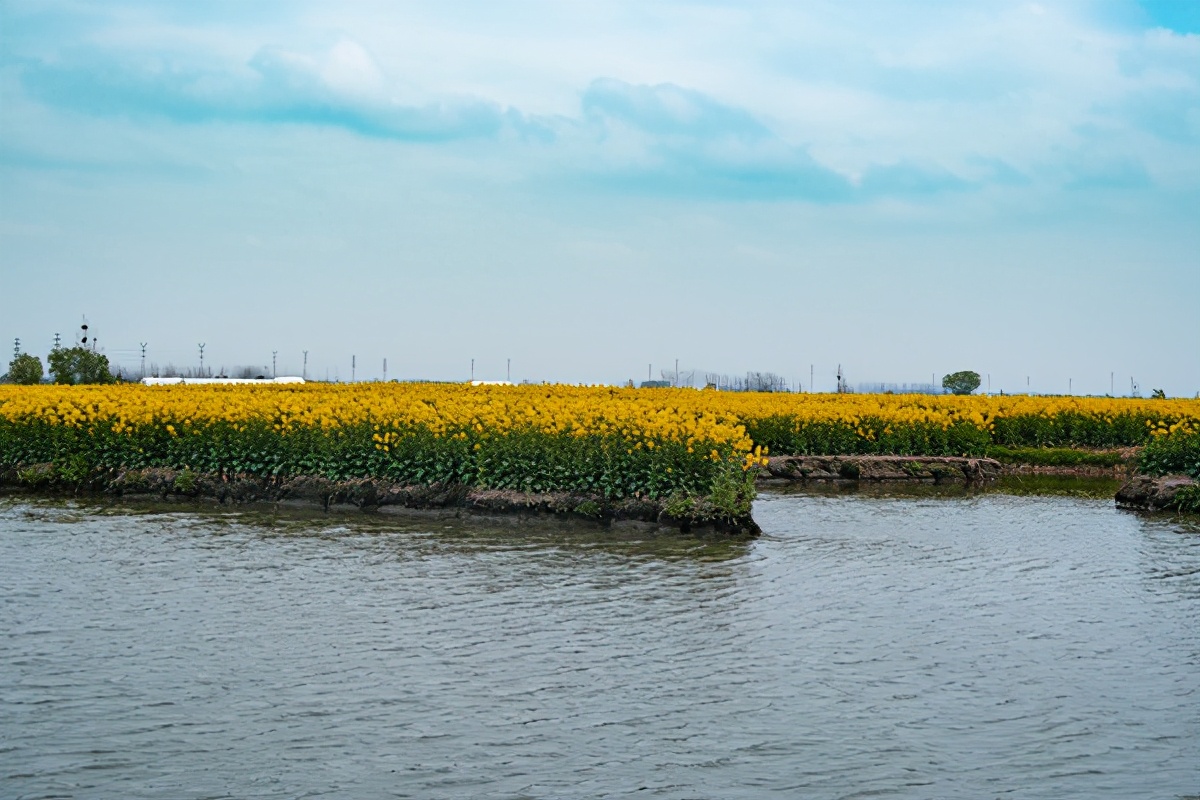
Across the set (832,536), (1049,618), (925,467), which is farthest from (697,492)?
(925,467)

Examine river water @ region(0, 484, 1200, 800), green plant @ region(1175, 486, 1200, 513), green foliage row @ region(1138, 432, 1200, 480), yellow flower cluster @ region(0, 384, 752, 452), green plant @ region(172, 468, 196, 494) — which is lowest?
river water @ region(0, 484, 1200, 800)

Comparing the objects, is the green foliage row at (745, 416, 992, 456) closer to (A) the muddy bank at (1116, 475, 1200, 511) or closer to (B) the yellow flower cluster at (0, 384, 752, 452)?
(B) the yellow flower cluster at (0, 384, 752, 452)

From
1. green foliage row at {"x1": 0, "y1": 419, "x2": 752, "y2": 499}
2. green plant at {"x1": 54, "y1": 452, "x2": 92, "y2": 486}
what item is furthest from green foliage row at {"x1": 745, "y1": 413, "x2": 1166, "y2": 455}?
green plant at {"x1": 54, "y1": 452, "x2": 92, "y2": 486}

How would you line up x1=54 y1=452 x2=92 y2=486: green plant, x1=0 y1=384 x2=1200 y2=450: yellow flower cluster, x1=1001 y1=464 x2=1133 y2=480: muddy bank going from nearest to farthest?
x1=0 y1=384 x2=1200 y2=450: yellow flower cluster < x1=54 y1=452 x2=92 y2=486: green plant < x1=1001 y1=464 x2=1133 y2=480: muddy bank

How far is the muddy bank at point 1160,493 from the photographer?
21.0 meters

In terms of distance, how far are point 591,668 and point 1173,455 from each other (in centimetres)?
1618

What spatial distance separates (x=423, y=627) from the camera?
11258 mm

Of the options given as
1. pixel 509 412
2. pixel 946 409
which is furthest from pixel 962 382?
pixel 509 412

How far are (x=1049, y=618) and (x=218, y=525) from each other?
12.0m

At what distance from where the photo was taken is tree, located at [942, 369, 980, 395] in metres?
84.1

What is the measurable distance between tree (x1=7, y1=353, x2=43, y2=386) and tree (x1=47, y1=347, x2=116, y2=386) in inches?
81.8

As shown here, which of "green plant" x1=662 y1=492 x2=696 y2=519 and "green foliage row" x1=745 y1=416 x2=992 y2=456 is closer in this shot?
"green plant" x1=662 y1=492 x2=696 y2=519

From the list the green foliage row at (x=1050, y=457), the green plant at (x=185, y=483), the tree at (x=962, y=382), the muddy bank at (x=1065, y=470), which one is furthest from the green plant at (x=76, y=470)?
the tree at (x=962, y=382)

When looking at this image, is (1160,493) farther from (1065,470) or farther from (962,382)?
(962,382)
